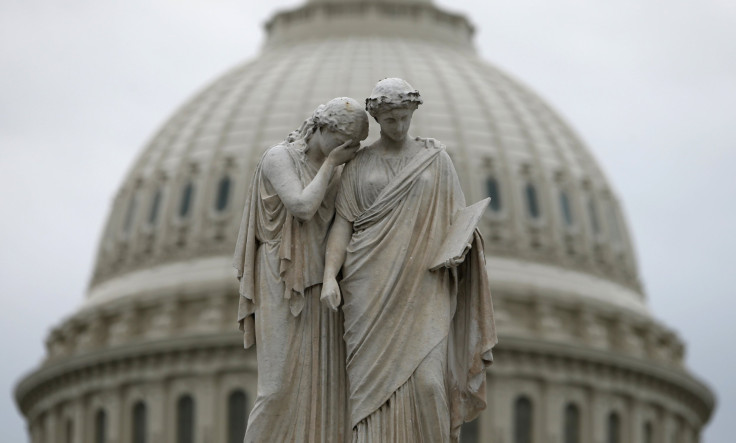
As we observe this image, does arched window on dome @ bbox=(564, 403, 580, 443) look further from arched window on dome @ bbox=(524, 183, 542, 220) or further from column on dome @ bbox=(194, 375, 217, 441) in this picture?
column on dome @ bbox=(194, 375, 217, 441)

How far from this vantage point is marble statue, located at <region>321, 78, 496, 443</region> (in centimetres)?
1576

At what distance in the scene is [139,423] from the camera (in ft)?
321

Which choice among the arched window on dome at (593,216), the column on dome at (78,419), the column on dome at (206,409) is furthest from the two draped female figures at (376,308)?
the arched window on dome at (593,216)

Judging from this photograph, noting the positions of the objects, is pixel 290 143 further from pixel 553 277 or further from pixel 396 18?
pixel 396 18

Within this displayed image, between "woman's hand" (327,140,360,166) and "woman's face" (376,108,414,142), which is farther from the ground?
"woman's face" (376,108,414,142)

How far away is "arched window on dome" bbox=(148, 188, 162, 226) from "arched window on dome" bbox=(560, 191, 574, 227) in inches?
597

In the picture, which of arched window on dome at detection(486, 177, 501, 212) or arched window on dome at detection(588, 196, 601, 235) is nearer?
arched window on dome at detection(486, 177, 501, 212)

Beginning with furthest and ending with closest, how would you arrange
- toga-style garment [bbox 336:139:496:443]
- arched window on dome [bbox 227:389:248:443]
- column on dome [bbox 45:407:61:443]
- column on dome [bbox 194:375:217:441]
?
column on dome [bbox 45:407:61:443], column on dome [bbox 194:375:217:441], arched window on dome [bbox 227:389:248:443], toga-style garment [bbox 336:139:496:443]

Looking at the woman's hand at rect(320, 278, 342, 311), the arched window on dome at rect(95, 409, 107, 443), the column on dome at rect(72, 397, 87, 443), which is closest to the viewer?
the woman's hand at rect(320, 278, 342, 311)

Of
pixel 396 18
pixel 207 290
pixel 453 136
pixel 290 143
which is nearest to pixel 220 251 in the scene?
pixel 207 290

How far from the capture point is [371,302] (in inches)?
625

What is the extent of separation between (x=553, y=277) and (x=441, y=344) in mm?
85346

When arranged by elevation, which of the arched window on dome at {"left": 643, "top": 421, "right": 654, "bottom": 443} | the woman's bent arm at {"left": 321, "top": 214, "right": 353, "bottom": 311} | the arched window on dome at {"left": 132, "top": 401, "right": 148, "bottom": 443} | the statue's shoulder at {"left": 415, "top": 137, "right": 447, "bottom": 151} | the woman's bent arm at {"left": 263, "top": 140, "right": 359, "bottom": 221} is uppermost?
the statue's shoulder at {"left": 415, "top": 137, "right": 447, "bottom": 151}

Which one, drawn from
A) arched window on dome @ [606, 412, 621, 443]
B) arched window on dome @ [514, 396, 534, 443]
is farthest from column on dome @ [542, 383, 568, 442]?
arched window on dome @ [606, 412, 621, 443]
